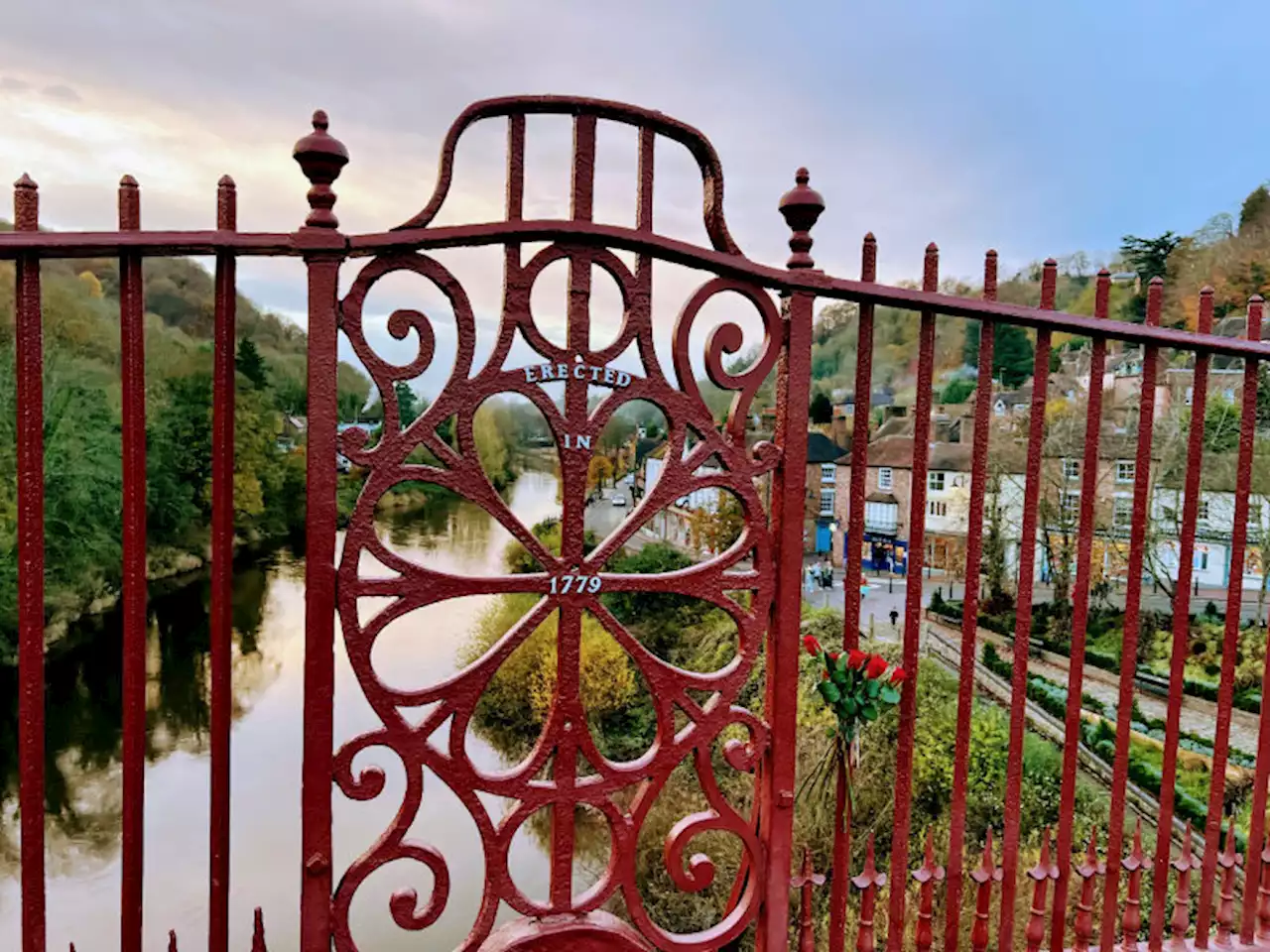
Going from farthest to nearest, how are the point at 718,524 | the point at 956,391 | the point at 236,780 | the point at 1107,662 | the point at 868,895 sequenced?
the point at 956,391 → the point at 1107,662 → the point at 718,524 → the point at 236,780 → the point at 868,895

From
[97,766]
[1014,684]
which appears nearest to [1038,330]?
[1014,684]

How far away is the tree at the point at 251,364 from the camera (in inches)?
255

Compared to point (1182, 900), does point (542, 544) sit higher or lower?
higher

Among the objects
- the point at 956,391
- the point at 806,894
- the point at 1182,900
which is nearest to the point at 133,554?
the point at 806,894

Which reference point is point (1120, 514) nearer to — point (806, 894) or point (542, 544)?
point (806, 894)

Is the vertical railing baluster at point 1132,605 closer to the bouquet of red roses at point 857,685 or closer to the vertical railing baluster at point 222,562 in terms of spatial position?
the bouquet of red roses at point 857,685

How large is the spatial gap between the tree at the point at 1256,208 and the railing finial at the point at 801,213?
1886 cm

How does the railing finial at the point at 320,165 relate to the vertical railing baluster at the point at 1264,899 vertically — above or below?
above

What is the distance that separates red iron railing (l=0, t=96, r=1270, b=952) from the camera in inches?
56.8

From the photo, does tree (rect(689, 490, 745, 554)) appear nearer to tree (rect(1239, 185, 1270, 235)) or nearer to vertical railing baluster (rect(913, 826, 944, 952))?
vertical railing baluster (rect(913, 826, 944, 952))

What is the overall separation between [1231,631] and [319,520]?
2132 mm

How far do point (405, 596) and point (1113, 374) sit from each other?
1313 centimetres

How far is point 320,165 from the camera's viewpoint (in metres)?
1.45

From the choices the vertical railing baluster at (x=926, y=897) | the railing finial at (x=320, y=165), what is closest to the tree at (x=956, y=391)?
the vertical railing baluster at (x=926, y=897)
